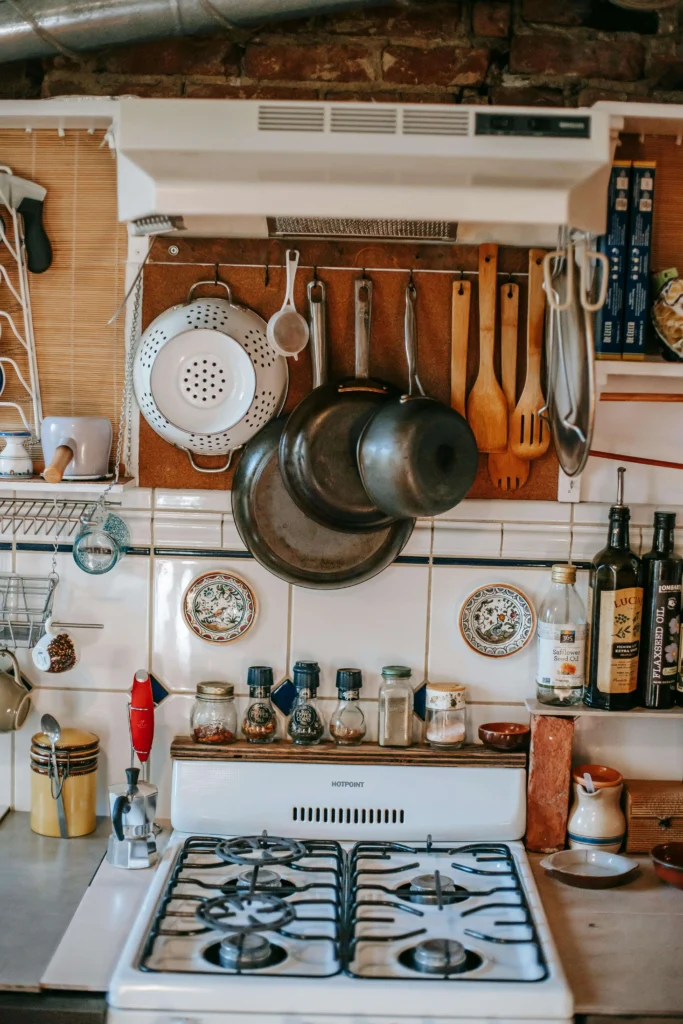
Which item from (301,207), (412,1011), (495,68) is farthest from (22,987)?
(495,68)

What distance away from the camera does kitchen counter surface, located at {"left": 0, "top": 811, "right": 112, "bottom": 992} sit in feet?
4.78

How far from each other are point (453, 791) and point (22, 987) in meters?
0.80

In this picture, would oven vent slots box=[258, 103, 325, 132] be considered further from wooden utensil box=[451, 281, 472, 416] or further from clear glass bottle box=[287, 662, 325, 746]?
clear glass bottle box=[287, 662, 325, 746]

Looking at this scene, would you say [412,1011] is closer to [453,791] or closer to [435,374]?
[453,791]

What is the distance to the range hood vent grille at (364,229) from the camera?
1.61 metres

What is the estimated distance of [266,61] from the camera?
187cm

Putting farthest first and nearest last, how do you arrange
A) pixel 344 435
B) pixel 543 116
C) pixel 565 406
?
pixel 344 435 < pixel 565 406 < pixel 543 116

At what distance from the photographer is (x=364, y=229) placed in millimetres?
1653

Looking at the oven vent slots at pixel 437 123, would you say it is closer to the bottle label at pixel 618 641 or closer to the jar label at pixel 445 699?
the bottle label at pixel 618 641

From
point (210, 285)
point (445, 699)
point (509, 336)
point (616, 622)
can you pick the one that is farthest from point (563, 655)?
point (210, 285)

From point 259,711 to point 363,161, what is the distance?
0.99 meters

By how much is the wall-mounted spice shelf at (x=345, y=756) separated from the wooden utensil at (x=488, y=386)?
21.8 inches

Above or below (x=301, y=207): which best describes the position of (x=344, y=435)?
below

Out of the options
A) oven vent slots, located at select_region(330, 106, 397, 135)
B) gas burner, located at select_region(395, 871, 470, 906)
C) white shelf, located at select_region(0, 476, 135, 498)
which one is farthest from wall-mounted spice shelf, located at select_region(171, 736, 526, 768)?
oven vent slots, located at select_region(330, 106, 397, 135)
